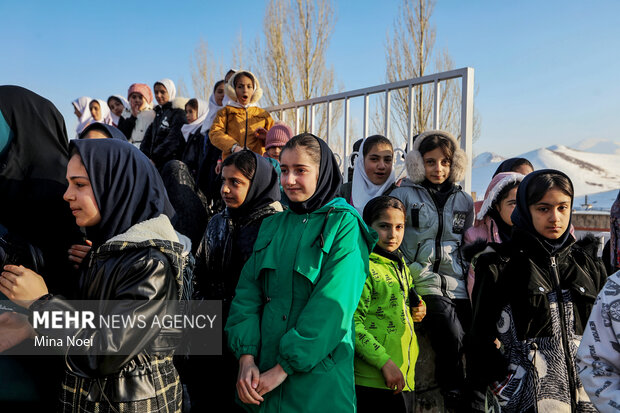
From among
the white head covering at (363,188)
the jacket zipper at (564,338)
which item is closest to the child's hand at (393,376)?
the jacket zipper at (564,338)

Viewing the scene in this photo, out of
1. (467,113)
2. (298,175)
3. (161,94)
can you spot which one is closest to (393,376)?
(298,175)

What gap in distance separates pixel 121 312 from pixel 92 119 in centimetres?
771

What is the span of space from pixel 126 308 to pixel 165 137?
5077 millimetres

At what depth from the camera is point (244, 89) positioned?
551cm

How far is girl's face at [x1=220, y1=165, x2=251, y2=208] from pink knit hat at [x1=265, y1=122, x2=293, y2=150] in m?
2.03

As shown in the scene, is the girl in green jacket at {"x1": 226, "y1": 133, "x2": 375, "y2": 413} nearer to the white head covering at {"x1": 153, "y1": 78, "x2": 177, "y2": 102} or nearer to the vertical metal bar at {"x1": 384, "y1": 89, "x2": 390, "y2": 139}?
the vertical metal bar at {"x1": 384, "y1": 89, "x2": 390, "y2": 139}

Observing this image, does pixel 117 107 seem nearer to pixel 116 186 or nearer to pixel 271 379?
pixel 116 186

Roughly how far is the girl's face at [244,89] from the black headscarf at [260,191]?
104 inches

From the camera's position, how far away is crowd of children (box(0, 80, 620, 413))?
1.74 metres

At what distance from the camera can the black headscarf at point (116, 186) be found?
6.06ft

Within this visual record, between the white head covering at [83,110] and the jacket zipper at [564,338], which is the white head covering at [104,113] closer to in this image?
the white head covering at [83,110]

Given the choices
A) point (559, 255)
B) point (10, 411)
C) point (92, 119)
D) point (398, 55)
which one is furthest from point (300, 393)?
point (398, 55)

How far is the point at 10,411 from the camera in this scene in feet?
6.32

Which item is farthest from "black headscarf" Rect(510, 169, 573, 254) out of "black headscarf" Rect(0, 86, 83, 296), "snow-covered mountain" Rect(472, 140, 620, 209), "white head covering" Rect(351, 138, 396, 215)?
"snow-covered mountain" Rect(472, 140, 620, 209)
